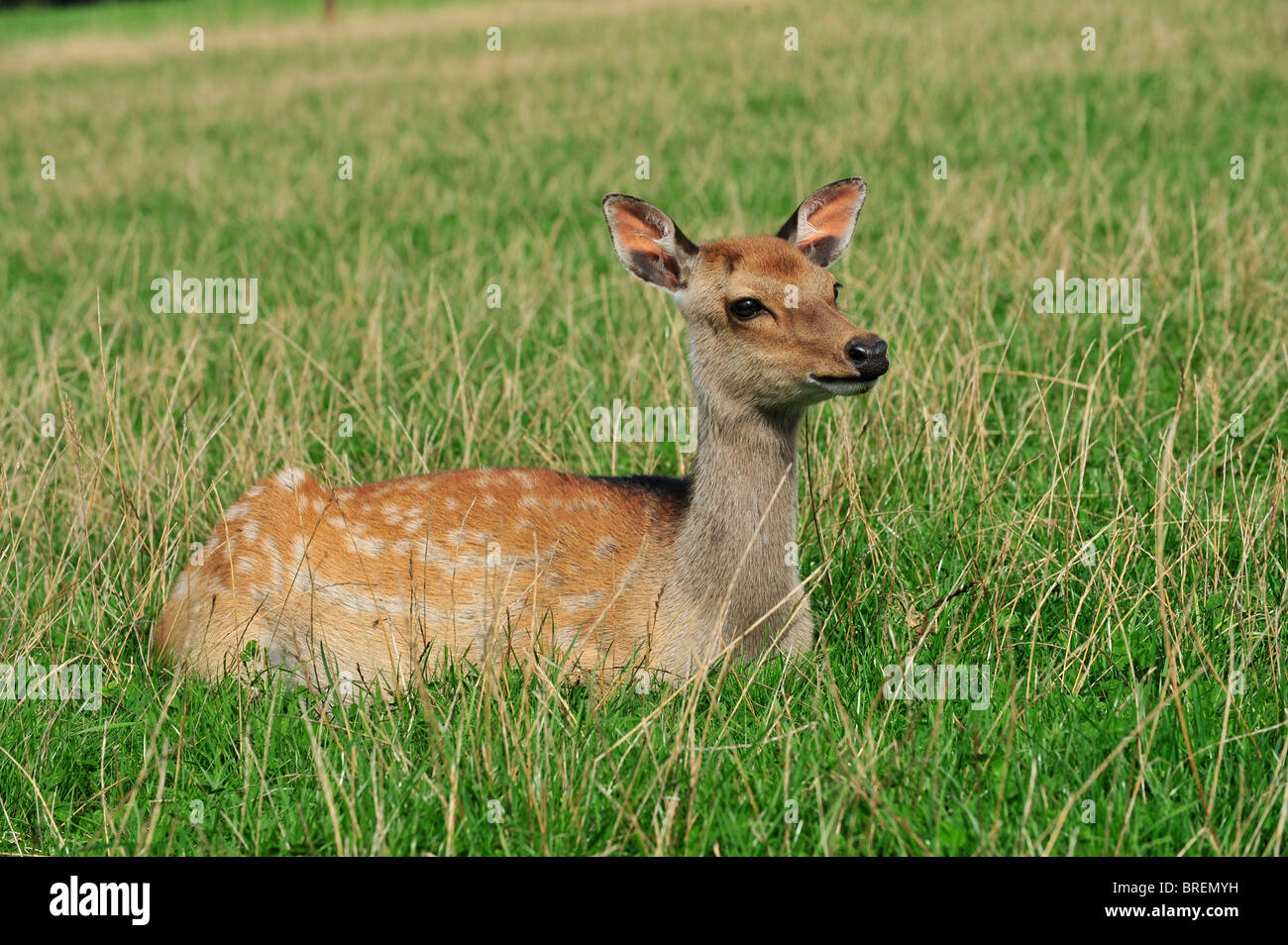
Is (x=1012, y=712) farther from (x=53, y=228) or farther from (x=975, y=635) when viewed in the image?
(x=53, y=228)

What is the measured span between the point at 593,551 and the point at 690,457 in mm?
1227

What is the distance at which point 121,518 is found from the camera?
4727 millimetres

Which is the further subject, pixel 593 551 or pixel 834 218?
pixel 834 218

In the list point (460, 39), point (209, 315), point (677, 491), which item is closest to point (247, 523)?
point (677, 491)

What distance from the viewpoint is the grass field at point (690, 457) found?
2.92 meters

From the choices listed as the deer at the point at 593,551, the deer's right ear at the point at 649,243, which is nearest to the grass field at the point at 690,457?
the deer at the point at 593,551

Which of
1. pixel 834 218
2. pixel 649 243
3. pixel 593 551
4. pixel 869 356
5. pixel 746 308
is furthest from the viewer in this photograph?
pixel 834 218

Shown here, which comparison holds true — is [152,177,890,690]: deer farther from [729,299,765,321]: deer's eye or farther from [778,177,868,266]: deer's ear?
[778,177,868,266]: deer's ear

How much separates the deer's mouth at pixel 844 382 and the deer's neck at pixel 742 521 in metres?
0.34

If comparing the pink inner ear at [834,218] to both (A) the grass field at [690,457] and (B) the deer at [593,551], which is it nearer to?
(B) the deer at [593,551]

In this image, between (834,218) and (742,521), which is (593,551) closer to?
(742,521)

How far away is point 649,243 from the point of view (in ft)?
13.7

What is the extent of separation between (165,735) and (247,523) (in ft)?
3.22

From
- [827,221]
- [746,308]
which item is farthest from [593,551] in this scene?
[827,221]
